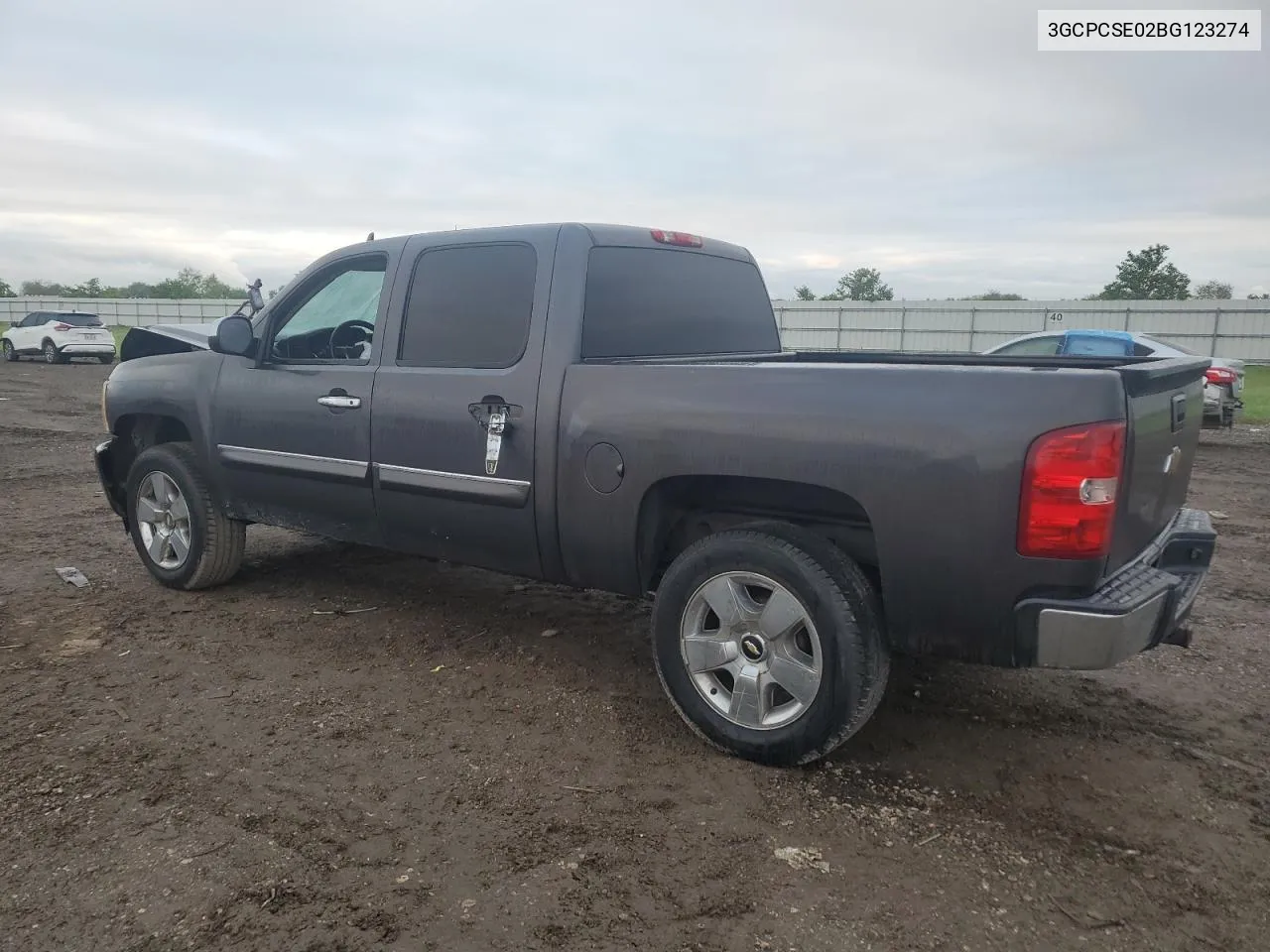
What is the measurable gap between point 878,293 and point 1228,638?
6778 centimetres

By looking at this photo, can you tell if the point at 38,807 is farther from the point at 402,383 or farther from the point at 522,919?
the point at 402,383

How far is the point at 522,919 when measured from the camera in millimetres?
2432

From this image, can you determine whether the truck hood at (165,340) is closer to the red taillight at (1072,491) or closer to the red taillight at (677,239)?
the red taillight at (677,239)

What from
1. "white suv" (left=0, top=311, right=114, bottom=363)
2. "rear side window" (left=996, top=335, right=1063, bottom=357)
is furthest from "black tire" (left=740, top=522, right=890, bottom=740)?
"white suv" (left=0, top=311, right=114, bottom=363)

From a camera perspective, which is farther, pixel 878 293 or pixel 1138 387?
pixel 878 293

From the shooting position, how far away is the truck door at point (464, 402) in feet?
12.5

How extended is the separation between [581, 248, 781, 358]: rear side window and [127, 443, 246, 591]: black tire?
259 centimetres

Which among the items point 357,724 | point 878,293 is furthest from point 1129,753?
point 878,293

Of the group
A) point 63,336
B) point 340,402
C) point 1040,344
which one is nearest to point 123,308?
point 63,336

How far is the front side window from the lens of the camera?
15.5 feet

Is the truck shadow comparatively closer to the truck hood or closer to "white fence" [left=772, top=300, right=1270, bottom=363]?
the truck hood

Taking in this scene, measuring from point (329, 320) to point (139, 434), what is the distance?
5.31 ft

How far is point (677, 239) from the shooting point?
14.4 feet

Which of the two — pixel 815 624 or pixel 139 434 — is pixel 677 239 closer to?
pixel 815 624
